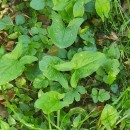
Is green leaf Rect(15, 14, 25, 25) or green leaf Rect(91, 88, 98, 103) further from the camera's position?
green leaf Rect(15, 14, 25, 25)

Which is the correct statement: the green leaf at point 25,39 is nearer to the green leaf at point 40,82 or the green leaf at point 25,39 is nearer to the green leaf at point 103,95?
the green leaf at point 40,82

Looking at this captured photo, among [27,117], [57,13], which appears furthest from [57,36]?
[27,117]

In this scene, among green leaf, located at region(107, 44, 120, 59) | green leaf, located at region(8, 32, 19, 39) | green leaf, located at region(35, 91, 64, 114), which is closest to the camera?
green leaf, located at region(35, 91, 64, 114)

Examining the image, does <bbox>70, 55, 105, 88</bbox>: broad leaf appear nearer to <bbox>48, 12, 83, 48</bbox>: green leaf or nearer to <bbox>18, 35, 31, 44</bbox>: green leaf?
<bbox>48, 12, 83, 48</bbox>: green leaf

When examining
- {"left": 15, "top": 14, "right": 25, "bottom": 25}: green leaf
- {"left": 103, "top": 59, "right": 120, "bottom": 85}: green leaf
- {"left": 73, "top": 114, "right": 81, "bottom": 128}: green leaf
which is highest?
{"left": 15, "top": 14, "right": 25, "bottom": 25}: green leaf

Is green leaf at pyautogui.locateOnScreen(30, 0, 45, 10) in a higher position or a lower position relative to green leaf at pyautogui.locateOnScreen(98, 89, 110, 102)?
higher

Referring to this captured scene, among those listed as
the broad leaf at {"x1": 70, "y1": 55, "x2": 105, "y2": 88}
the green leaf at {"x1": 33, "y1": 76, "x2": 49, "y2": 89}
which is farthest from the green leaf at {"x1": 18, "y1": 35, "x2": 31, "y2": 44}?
the broad leaf at {"x1": 70, "y1": 55, "x2": 105, "y2": 88}

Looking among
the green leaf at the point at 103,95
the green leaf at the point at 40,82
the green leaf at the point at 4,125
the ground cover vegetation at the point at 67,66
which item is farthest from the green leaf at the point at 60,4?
the green leaf at the point at 4,125
